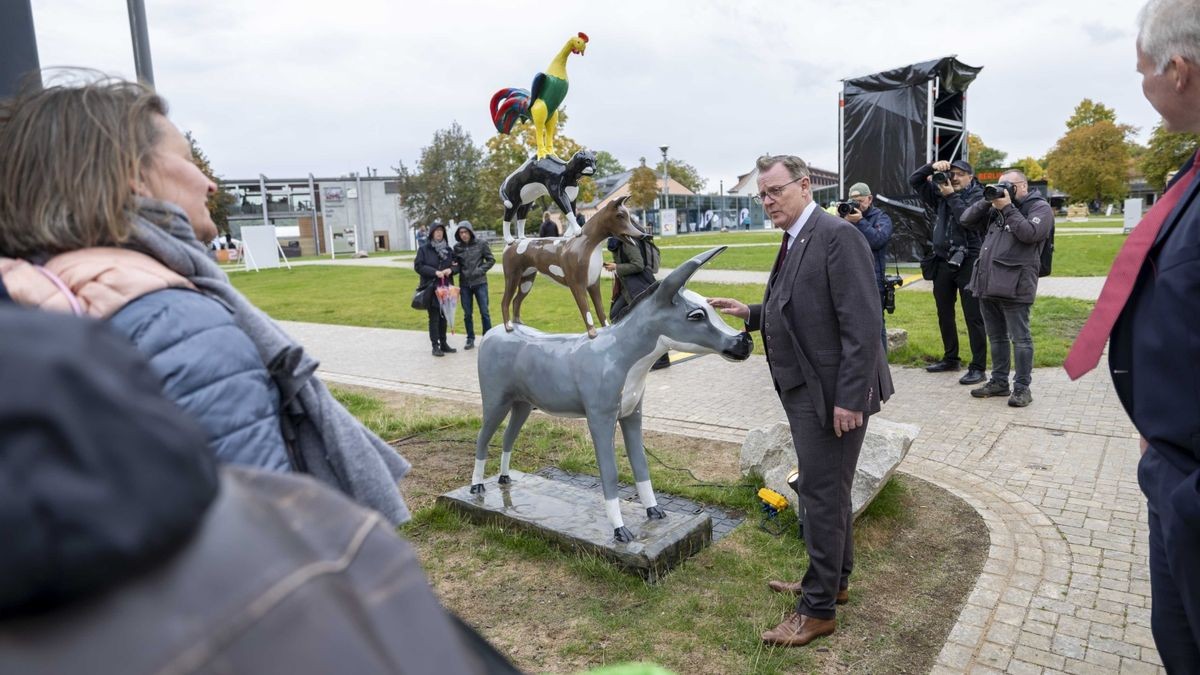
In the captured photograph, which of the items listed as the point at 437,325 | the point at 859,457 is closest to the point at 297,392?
the point at 859,457

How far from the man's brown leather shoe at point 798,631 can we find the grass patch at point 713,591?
0.04 metres

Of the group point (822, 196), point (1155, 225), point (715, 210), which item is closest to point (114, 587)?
point (1155, 225)

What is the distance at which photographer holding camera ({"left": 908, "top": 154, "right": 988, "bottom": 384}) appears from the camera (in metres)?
7.38

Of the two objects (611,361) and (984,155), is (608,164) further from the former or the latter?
(611,361)

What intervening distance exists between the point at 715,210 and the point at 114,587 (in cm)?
7392

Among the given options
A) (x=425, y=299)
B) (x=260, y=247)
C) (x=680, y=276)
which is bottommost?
(x=425, y=299)

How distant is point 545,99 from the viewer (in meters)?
4.35

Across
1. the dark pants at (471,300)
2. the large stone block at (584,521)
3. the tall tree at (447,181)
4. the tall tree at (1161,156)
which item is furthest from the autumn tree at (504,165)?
the tall tree at (1161,156)

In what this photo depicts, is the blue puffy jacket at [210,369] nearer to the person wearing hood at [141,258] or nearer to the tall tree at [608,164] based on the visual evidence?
the person wearing hood at [141,258]

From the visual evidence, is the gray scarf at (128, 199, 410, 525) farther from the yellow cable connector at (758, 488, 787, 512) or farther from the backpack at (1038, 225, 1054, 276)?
the backpack at (1038, 225, 1054, 276)

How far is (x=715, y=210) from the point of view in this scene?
72.4 meters

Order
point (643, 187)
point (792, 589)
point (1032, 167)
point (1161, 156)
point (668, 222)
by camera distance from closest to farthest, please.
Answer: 1. point (792, 589)
2. point (1161, 156)
3. point (643, 187)
4. point (668, 222)
5. point (1032, 167)

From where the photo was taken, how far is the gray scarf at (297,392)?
53.0 inches

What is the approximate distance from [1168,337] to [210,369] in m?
2.14
